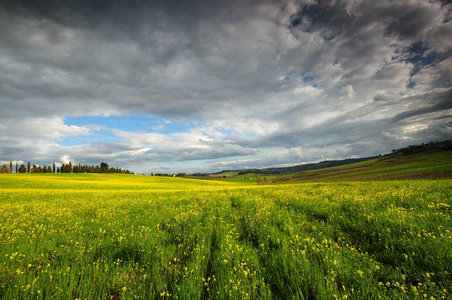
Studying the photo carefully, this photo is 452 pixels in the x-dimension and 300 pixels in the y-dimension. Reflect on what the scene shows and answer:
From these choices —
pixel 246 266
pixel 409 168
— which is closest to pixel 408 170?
pixel 409 168

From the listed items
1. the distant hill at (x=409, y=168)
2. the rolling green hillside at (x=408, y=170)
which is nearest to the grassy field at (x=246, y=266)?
the rolling green hillside at (x=408, y=170)

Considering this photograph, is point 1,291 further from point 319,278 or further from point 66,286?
point 319,278

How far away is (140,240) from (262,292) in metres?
3.99

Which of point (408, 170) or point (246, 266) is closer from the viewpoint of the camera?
point (246, 266)

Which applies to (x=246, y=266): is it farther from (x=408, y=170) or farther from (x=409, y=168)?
(x=409, y=168)

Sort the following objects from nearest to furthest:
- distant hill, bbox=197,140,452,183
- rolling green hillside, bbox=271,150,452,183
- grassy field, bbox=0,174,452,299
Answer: grassy field, bbox=0,174,452,299
rolling green hillside, bbox=271,150,452,183
distant hill, bbox=197,140,452,183

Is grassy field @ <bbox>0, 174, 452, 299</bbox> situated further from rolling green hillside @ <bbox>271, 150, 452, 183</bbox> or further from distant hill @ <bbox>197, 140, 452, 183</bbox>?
distant hill @ <bbox>197, 140, 452, 183</bbox>

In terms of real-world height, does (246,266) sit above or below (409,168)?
above

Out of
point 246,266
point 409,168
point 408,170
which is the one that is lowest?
point 408,170

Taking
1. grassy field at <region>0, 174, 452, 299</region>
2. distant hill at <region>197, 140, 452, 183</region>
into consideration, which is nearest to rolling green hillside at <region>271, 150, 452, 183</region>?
distant hill at <region>197, 140, 452, 183</region>

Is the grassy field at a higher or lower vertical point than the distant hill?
higher

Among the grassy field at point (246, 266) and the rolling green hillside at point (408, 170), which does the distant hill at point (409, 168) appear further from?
the grassy field at point (246, 266)

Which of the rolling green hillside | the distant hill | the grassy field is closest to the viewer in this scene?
the grassy field

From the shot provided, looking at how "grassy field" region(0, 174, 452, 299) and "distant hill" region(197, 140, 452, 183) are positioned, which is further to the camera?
"distant hill" region(197, 140, 452, 183)
